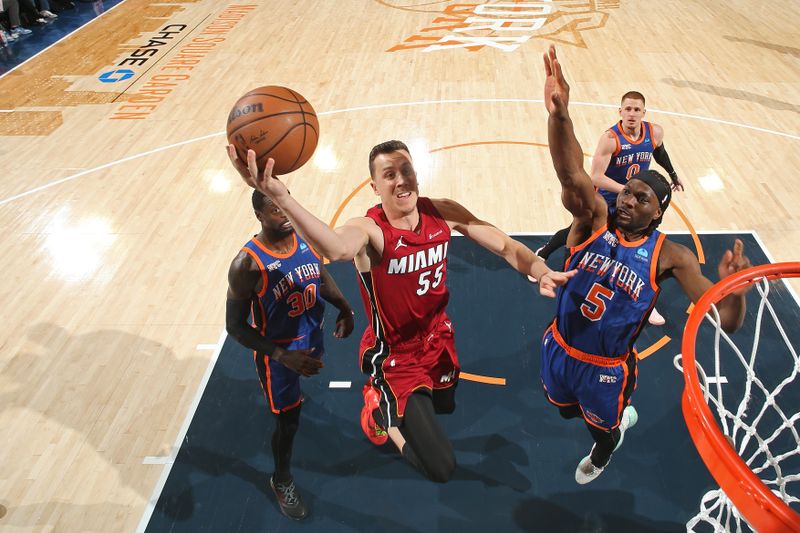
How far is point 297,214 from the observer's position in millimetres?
2779

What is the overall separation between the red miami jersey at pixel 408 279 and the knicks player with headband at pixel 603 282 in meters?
0.75

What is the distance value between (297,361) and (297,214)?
114 cm

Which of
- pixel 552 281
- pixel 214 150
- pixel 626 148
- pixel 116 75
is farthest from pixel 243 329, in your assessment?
pixel 116 75

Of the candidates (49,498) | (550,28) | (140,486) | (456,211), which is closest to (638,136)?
(456,211)

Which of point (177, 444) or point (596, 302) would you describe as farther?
point (177, 444)

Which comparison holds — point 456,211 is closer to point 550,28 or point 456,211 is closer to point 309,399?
point 309,399

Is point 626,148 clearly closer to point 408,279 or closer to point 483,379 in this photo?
point 483,379

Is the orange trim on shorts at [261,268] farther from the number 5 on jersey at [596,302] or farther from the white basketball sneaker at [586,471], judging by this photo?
the white basketball sneaker at [586,471]

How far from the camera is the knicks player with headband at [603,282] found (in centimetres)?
344

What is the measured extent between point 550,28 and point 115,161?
8.46 metres

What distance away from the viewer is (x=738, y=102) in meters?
9.38

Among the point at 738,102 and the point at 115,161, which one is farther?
the point at 738,102

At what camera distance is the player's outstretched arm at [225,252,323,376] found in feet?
11.8

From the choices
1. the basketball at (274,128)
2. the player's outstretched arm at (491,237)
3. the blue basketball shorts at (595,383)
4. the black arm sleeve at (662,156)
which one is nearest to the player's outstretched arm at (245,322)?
the basketball at (274,128)
